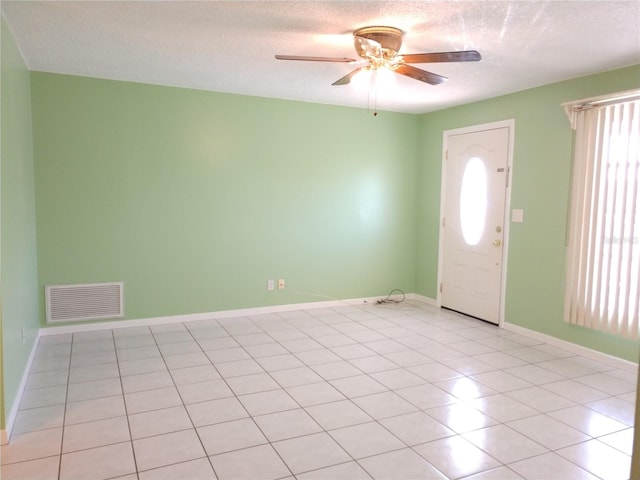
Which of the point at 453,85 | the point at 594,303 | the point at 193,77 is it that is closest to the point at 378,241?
the point at 453,85

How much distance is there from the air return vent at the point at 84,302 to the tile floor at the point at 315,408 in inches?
8.1

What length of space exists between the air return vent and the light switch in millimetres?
3976

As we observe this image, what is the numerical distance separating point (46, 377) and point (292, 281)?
2.65 m

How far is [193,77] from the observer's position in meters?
4.19

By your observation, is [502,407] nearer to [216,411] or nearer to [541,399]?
[541,399]

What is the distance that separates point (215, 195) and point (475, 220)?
289 cm

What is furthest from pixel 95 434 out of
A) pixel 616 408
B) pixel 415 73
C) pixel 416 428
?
pixel 616 408

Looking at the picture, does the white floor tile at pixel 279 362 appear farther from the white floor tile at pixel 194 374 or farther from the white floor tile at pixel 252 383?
the white floor tile at pixel 194 374

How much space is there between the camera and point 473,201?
5.12m

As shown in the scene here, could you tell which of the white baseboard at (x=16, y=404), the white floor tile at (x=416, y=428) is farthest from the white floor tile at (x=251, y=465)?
the white baseboard at (x=16, y=404)

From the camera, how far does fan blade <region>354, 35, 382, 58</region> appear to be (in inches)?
108

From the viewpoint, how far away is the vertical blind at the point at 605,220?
3525 millimetres

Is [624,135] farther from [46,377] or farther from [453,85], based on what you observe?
[46,377]

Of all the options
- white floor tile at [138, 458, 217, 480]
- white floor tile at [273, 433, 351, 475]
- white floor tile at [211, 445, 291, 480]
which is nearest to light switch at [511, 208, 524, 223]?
white floor tile at [273, 433, 351, 475]
